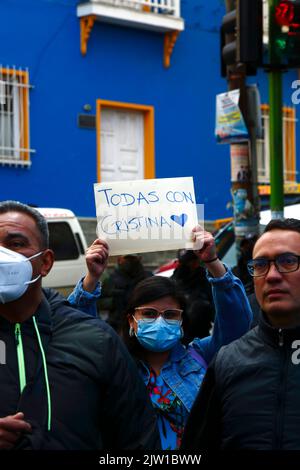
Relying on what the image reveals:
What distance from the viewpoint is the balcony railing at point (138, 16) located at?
18.6 m

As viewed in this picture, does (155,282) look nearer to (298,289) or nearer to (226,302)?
(226,302)

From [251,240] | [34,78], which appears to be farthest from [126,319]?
[34,78]

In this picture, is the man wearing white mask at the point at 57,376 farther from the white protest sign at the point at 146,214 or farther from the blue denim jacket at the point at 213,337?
the blue denim jacket at the point at 213,337

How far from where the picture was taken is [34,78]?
1794cm

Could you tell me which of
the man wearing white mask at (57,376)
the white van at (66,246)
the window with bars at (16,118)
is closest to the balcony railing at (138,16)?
the window with bars at (16,118)

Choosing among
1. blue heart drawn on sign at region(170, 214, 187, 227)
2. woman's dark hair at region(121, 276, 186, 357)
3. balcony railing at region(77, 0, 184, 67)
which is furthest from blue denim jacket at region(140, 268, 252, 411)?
balcony railing at region(77, 0, 184, 67)

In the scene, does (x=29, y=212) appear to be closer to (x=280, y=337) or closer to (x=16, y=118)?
(x=280, y=337)

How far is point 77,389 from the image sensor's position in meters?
3.16

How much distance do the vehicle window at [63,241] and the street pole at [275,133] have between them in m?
6.45

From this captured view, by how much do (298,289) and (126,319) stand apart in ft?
4.78

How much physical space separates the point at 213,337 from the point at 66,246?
33.3 ft

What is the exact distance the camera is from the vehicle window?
563 inches

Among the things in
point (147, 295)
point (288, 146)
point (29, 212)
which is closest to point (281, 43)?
point (147, 295)

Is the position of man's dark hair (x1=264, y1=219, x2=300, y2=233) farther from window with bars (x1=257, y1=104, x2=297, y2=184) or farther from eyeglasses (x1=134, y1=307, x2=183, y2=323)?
window with bars (x1=257, y1=104, x2=297, y2=184)
